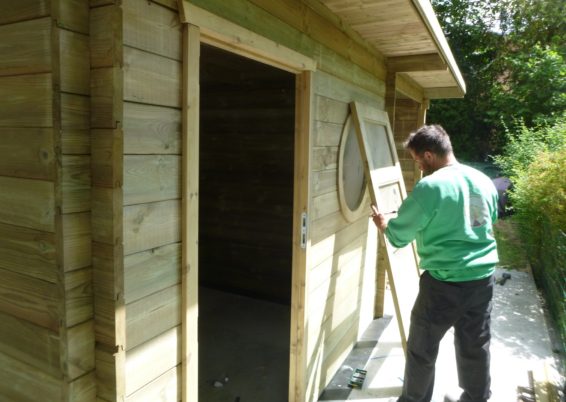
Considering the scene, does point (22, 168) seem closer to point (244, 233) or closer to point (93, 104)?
point (93, 104)

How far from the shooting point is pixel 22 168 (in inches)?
57.2

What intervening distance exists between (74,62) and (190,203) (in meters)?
0.64

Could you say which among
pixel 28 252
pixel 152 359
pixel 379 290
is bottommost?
pixel 379 290

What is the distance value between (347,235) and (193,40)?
239cm

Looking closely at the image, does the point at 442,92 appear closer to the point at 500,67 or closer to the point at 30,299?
the point at 30,299

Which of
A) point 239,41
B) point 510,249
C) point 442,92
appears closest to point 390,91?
point 442,92

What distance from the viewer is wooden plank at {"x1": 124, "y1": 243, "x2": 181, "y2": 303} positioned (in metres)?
1.53

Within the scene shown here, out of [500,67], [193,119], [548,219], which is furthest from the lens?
[500,67]

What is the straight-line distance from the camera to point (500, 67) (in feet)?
50.5

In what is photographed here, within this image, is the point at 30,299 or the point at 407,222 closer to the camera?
the point at 30,299

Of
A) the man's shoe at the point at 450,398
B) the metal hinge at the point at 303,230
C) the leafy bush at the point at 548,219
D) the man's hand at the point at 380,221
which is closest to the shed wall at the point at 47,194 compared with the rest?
the metal hinge at the point at 303,230

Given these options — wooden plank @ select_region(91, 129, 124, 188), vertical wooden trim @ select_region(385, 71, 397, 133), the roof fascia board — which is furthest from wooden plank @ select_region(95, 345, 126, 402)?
vertical wooden trim @ select_region(385, 71, 397, 133)

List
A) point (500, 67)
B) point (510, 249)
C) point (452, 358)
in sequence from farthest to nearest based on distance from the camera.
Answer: point (500, 67) → point (510, 249) → point (452, 358)

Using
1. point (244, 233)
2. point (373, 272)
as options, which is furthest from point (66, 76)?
point (244, 233)
